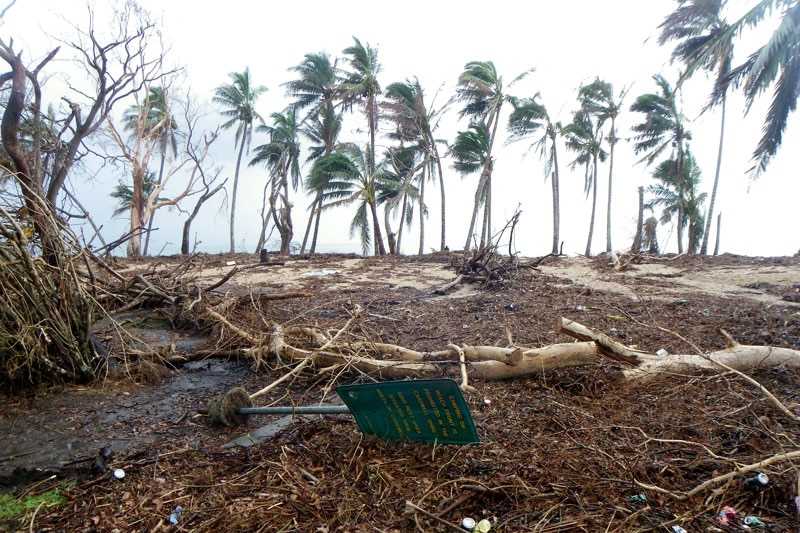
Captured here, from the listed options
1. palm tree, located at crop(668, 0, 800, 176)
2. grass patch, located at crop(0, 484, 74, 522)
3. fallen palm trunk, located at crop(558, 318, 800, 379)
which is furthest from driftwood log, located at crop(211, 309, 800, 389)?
palm tree, located at crop(668, 0, 800, 176)

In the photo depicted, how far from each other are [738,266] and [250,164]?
23.6m

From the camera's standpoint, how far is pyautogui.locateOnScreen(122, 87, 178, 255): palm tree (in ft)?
51.2

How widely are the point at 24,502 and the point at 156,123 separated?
19902mm

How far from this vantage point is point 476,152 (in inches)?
836

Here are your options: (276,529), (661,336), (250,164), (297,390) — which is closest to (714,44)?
(661,336)

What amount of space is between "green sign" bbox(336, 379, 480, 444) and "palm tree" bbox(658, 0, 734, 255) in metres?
12.7

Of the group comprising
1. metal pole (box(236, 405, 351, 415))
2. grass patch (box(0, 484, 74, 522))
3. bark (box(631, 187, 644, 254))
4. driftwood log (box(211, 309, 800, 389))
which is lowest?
grass patch (box(0, 484, 74, 522))

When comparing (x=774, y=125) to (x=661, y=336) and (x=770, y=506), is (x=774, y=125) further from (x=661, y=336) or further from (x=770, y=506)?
(x=770, y=506)

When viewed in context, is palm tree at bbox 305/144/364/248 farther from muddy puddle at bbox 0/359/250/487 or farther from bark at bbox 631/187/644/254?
muddy puddle at bbox 0/359/250/487

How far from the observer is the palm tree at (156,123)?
1561cm

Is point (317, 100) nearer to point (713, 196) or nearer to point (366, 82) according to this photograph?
point (366, 82)

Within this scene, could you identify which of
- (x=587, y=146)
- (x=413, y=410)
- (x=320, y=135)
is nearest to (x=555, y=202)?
(x=587, y=146)

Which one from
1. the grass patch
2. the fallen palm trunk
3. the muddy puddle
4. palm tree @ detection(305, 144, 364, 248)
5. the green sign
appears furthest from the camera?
palm tree @ detection(305, 144, 364, 248)

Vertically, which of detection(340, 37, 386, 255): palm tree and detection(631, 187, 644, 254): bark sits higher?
detection(340, 37, 386, 255): palm tree
